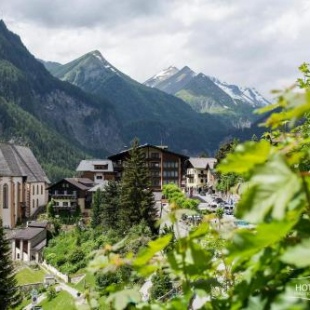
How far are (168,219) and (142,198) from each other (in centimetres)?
5152

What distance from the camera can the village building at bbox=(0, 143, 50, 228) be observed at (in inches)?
3406

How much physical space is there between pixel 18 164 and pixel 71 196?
566 inches

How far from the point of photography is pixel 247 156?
1.65 m

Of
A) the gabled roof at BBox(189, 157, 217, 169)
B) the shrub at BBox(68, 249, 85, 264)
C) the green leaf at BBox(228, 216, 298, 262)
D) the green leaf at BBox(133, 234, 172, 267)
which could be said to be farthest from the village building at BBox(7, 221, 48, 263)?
the green leaf at BBox(228, 216, 298, 262)

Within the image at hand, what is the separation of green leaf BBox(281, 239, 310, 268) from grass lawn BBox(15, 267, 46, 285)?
190 feet

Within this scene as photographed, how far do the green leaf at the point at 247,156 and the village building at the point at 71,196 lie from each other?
85483 mm

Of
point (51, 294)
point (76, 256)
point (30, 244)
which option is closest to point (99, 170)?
point (30, 244)

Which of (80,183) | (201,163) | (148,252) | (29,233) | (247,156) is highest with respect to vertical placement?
(201,163)

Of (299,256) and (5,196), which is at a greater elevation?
(299,256)

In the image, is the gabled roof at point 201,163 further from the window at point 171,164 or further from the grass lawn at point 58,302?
the grass lawn at point 58,302

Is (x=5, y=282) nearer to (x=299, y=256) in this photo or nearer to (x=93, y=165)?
(x=299, y=256)

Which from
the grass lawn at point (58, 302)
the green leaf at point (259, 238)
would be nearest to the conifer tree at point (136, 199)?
the grass lawn at point (58, 302)

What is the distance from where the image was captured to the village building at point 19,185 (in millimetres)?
86500

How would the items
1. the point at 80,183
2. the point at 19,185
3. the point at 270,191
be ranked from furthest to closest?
the point at 80,183
the point at 19,185
the point at 270,191
